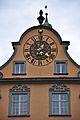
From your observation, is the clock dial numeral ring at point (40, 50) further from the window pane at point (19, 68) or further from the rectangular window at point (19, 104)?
the rectangular window at point (19, 104)

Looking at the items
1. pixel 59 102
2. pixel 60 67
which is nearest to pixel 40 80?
pixel 60 67

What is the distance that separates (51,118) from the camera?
21.7 meters

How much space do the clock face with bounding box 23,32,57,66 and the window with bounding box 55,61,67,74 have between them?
48 cm

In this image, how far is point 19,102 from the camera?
22.4m

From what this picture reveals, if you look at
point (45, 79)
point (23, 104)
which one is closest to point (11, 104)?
point (23, 104)

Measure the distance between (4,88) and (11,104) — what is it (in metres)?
1.05

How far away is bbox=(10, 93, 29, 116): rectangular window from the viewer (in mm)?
22062

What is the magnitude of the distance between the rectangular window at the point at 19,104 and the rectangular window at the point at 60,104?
1522 mm

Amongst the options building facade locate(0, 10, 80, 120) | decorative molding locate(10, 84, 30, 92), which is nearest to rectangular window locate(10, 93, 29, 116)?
building facade locate(0, 10, 80, 120)

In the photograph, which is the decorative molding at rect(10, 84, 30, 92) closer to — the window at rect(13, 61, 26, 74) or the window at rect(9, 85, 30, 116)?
the window at rect(9, 85, 30, 116)

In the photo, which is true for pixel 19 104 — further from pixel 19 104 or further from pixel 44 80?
pixel 44 80

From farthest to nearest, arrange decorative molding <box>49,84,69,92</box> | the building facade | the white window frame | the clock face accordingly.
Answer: the clock face → the white window frame → decorative molding <box>49,84,69,92</box> → the building facade

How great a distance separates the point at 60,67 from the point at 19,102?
129 inches

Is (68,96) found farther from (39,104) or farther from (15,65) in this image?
(15,65)
